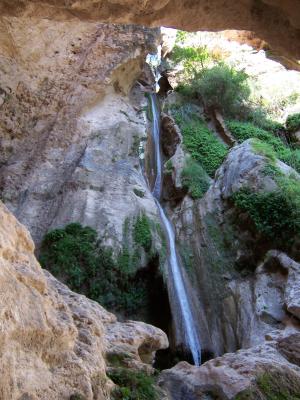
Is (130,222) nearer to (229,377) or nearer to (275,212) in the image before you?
(275,212)

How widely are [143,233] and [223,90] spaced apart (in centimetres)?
1106

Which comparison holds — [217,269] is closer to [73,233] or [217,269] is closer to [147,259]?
[147,259]

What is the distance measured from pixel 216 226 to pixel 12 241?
9133 millimetres

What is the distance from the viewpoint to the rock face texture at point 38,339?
314 centimetres

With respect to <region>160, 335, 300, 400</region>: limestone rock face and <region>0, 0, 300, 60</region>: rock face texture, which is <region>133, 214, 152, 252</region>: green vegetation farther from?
<region>0, 0, 300, 60</region>: rock face texture

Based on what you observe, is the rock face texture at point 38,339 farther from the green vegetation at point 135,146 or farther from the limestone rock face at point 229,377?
the green vegetation at point 135,146

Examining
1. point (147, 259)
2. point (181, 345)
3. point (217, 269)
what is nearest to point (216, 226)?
point (217, 269)

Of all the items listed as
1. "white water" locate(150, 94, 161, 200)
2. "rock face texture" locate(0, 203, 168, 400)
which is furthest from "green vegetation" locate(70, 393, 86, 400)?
"white water" locate(150, 94, 161, 200)

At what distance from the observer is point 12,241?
421cm

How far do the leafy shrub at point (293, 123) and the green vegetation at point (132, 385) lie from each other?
16.3m

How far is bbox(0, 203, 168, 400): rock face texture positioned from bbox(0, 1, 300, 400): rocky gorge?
2 cm

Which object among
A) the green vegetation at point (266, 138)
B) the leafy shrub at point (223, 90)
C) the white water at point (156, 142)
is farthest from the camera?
the leafy shrub at point (223, 90)

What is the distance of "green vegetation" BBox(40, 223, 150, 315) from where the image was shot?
9.95 meters

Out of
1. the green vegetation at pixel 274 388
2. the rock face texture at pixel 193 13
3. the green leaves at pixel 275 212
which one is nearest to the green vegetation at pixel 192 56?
the green leaves at pixel 275 212
